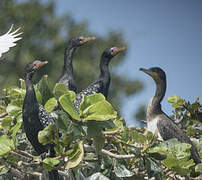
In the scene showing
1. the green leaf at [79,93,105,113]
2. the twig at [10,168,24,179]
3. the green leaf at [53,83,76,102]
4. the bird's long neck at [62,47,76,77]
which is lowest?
the twig at [10,168,24,179]

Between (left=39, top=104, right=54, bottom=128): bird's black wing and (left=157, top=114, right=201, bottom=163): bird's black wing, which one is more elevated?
(left=39, top=104, right=54, bottom=128): bird's black wing

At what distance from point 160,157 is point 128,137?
0.81 ft

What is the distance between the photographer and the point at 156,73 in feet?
11.6

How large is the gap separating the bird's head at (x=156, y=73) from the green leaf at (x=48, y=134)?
1895mm

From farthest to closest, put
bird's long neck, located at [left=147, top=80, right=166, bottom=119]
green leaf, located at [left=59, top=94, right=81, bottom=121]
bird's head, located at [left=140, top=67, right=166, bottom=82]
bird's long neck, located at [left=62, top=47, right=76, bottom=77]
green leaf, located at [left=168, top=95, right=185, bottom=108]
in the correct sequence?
bird's long neck, located at [left=62, top=47, right=76, bottom=77], bird's head, located at [left=140, top=67, right=166, bottom=82], bird's long neck, located at [left=147, top=80, right=166, bottom=119], green leaf, located at [left=168, top=95, right=185, bottom=108], green leaf, located at [left=59, top=94, right=81, bottom=121]

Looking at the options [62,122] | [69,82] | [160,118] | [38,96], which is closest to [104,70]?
[69,82]

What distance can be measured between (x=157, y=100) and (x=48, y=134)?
6.13 ft

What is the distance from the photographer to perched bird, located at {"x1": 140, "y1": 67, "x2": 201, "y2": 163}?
2.96m

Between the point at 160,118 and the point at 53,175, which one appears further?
the point at 160,118

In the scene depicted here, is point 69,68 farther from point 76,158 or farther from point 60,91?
point 76,158

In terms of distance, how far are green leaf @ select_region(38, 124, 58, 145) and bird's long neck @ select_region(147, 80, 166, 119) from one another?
170cm

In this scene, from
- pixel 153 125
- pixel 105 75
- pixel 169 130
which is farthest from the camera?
pixel 105 75

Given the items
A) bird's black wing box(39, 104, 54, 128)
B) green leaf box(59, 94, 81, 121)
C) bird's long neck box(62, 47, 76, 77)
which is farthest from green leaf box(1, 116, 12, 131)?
bird's long neck box(62, 47, 76, 77)

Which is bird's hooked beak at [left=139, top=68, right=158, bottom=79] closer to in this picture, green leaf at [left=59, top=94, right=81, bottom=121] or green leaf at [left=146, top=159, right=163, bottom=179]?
green leaf at [left=146, top=159, right=163, bottom=179]
